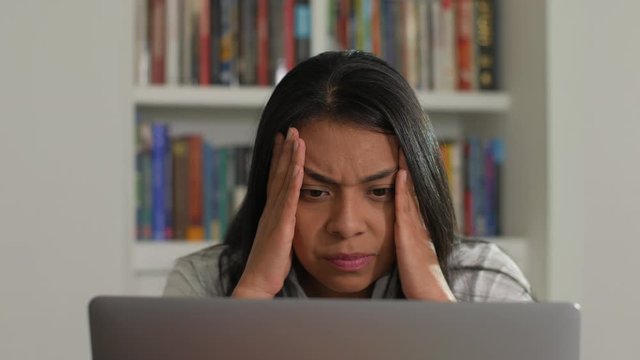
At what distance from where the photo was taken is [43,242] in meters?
2.29

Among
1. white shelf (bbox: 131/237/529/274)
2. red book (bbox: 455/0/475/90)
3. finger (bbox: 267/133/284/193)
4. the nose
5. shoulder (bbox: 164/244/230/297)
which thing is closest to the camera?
the nose

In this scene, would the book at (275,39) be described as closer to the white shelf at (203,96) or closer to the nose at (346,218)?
the white shelf at (203,96)

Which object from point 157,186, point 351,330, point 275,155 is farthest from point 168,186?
point 351,330

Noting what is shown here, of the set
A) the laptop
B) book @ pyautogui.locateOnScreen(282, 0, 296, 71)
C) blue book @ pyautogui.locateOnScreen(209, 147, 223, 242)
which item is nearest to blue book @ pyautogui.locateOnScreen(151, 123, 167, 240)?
blue book @ pyautogui.locateOnScreen(209, 147, 223, 242)

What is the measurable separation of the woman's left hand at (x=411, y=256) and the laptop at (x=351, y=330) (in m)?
0.60

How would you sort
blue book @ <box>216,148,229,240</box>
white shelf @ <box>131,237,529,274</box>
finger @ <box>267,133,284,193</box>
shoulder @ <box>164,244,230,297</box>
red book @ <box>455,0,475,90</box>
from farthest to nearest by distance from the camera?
red book @ <box>455,0,475,90</box> → blue book @ <box>216,148,229,240</box> → white shelf @ <box>131,237,529,274</box> → shoulder @ <box>164,244,230,297</box> → finger @ <box>267,133,284,193</box>

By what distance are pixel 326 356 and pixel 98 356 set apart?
0.21 meters

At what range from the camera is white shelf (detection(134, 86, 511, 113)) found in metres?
2.45

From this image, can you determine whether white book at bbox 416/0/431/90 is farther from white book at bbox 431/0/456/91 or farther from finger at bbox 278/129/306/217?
finger at bbox 278/129/306/217

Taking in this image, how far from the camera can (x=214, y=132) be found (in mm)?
2682

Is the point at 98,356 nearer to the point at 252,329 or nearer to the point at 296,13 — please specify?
the point at 252,329

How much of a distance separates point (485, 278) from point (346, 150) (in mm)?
366

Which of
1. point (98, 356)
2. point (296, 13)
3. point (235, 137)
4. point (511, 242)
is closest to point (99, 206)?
point (235, 137)

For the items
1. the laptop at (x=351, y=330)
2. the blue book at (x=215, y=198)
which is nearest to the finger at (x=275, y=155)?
the laptop at (x=351, y=330)
